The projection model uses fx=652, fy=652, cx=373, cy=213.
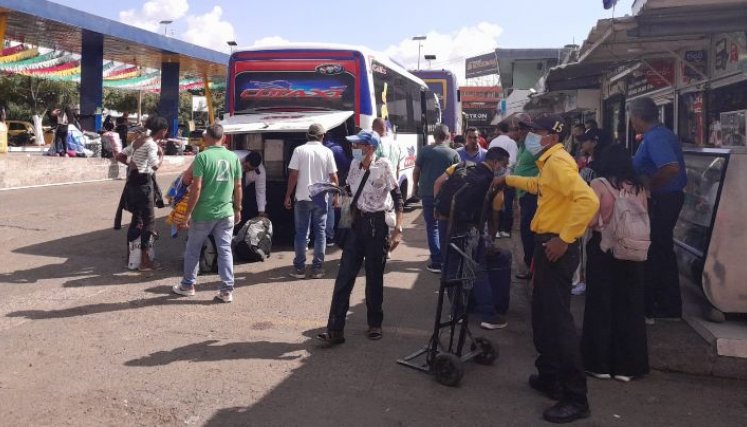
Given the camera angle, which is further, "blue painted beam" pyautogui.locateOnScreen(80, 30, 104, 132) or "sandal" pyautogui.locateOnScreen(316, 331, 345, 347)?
"blue painted beam" pyautogui.locateOnScreen(80, 30, 104, 132)

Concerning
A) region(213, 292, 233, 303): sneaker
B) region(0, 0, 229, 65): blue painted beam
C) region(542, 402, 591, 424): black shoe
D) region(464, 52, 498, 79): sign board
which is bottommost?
region(542, 402, 591, 424): black shoe

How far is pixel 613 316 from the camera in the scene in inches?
179

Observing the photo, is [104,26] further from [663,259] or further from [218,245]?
[663,259]

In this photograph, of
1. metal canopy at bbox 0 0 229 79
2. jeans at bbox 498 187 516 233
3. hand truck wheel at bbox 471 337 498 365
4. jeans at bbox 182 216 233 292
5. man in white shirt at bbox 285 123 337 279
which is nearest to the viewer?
hand truck wheel at bbox 471 337 498 365

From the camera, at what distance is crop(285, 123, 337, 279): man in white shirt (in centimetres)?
755

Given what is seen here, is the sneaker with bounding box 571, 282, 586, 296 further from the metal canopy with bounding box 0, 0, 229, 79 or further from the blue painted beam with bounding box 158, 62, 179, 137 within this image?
the blue painted beam with bounding box 158, 62, 179, 137

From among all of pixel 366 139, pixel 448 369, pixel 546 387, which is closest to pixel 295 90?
pixel 366 139

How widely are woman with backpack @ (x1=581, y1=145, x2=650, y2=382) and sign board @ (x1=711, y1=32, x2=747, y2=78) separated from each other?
478cm

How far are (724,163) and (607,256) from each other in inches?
58.0

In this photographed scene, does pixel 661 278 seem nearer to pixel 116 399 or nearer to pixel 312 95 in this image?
pixel 116 399

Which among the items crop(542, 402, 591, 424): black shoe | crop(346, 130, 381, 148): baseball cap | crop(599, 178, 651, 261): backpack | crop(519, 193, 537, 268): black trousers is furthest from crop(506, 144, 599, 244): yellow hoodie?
crop(519, 193, 537, 268): black trousers

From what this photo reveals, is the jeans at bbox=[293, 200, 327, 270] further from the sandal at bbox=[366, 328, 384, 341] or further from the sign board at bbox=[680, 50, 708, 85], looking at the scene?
the sign board at bbox=[680, 50, 708, 85]

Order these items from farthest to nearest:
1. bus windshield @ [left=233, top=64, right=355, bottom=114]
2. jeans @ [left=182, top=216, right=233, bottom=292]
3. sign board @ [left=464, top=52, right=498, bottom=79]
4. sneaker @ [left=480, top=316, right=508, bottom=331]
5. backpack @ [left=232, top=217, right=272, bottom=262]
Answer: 1. sign board @ [left=464, top=52, right=498, bottom=79]
2. bus windshield @ [left=233, top=64, right=355, bottom=114]
3. backpack @ [left=232, top=217, right=272, bottom=262]
4. jeans @ [left=182, top=216, right=233, bottom=292]
5. sneaker @ [left=480, top=316, right=508, bottom=331]

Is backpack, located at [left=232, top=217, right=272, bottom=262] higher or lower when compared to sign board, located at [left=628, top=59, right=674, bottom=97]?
lower
